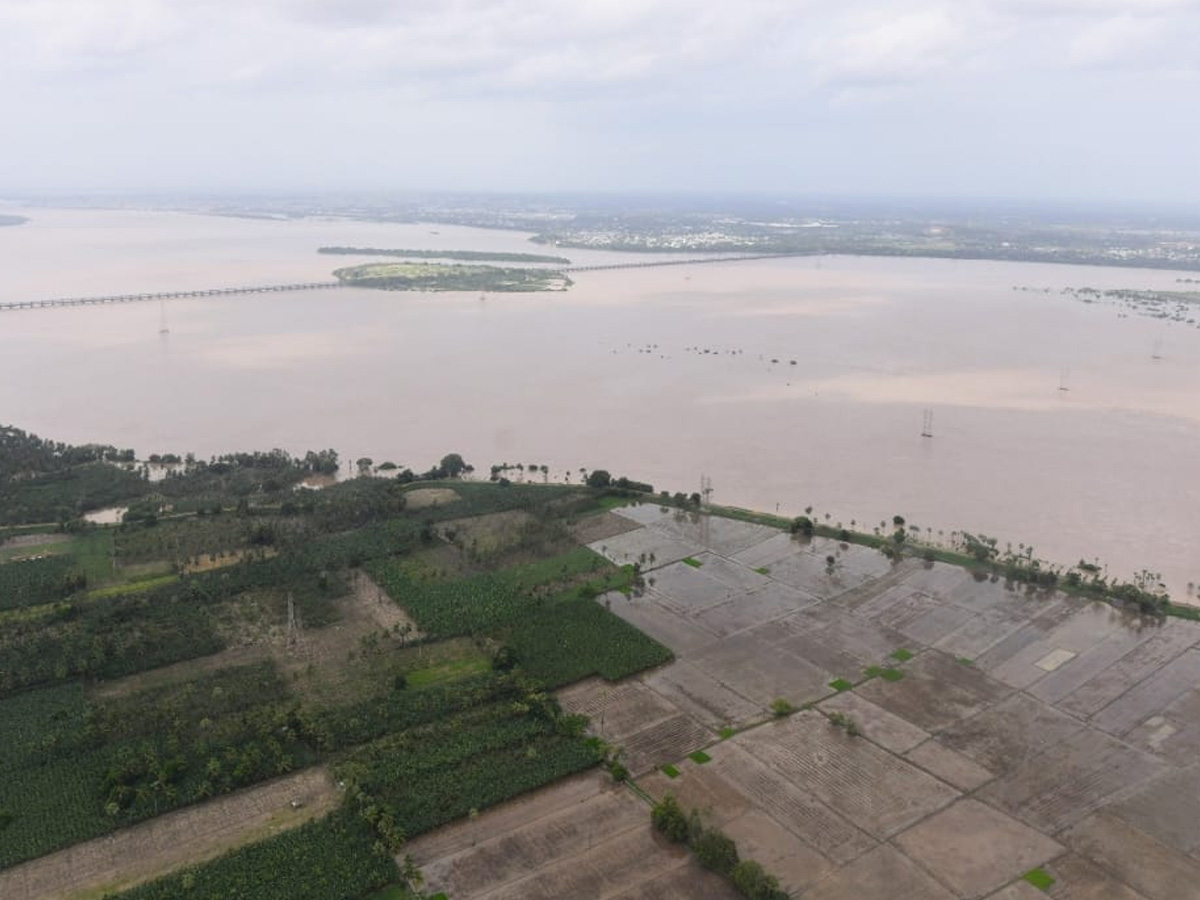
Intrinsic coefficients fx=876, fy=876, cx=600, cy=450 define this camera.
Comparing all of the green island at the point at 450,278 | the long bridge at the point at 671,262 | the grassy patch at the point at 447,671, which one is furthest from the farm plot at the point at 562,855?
the long bridge at the point at 671,262

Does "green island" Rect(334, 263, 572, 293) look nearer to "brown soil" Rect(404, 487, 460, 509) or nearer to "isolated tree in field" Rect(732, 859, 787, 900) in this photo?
"brown soil" Rect(404, 487, 460, 509)

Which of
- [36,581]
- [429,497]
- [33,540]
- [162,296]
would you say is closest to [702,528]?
[429,497]

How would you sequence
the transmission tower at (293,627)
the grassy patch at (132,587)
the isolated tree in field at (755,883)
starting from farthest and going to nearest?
the grassy patch at (132,587), the transmission tower at (293,627), the isolated tree in field at (755,883)

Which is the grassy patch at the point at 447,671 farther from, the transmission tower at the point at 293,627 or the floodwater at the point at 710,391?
the floodwater at the point at 710,391

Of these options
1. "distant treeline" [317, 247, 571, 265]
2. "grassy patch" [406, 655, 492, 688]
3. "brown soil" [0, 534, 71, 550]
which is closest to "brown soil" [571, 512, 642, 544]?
"grassy patch" [406, 655, 492, 688]

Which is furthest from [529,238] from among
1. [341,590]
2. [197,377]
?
[341,590]

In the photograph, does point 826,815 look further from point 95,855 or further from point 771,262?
point 771,262
